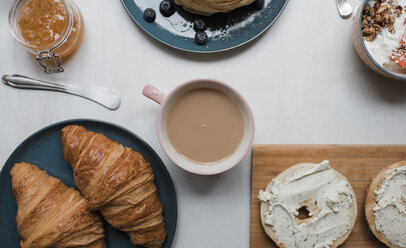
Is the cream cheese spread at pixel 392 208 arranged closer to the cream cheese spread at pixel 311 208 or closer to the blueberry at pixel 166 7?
the cream cheese spread at pixel 311 208

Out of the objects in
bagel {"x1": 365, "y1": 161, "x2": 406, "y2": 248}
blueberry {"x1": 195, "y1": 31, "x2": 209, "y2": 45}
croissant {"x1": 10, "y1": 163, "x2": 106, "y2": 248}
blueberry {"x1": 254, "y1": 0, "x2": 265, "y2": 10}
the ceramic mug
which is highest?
blueberry {"x1": 254, "y1": 0, "x2": 265, "y2": 10}

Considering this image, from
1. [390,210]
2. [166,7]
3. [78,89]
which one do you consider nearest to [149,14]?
[166,7]

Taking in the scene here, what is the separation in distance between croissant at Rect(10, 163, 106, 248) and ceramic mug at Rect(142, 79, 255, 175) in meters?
0.37

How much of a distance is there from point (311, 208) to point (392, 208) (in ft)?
0.97

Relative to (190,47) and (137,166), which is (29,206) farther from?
(190,47)

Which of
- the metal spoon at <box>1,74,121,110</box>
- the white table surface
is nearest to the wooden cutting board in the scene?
the white table surface

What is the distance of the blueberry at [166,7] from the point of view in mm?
1319

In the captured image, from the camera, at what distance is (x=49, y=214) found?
1227 mm

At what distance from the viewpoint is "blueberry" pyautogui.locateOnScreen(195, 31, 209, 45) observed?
1.31 meters

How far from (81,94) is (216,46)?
55 centimetres

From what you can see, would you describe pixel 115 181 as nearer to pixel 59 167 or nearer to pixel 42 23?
pixel 59 167

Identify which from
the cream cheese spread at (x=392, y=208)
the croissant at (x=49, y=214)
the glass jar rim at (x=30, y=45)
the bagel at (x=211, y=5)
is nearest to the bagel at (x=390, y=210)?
the cream cheese spread at (x=392, y=208)

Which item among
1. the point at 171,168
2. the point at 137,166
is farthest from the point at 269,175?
the point at 137,166

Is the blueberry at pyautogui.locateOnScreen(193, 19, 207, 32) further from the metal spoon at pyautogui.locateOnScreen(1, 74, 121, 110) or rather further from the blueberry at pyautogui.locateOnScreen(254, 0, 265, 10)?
the metal spoon at pyautogui.locateOnScreen(1, 74, 121, 110)
